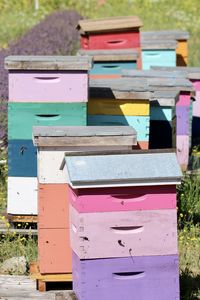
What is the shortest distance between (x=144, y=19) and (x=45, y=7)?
3.97m

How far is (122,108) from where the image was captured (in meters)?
8.20

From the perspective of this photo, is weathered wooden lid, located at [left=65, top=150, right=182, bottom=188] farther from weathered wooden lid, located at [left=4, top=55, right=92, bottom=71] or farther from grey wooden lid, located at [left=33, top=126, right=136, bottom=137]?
weathered wooden lid, located at [left=4, top=55, right=92, bottom=71]

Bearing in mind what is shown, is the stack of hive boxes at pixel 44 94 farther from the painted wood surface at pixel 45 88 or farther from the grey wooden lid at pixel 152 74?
the grey wooden lid at pixel 152 74

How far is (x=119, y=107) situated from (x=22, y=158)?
1.05 meters

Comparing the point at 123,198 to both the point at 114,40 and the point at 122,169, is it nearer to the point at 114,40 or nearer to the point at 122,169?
the point at 122,169

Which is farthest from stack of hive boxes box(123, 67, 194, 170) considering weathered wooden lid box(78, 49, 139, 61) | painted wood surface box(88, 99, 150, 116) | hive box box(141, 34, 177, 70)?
hive box box(141, 34, 177, 70)

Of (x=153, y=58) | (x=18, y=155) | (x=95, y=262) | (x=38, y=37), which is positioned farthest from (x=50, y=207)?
(x=38, y=37)

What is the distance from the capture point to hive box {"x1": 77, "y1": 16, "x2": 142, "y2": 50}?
14641 millimetres

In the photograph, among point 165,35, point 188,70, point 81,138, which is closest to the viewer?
point 81,138

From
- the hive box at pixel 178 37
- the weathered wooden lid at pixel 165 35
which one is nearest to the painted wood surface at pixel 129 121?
the weathered wooden lid at pixel 165 35

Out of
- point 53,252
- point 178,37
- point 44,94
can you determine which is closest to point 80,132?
point 53,252

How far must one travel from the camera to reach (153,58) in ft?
47.2

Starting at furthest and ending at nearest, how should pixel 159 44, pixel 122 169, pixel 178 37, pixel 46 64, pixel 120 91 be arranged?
pixel 178 37, pixel 159 44, pixel 120 91, pixel 46 64, pixel 122 169

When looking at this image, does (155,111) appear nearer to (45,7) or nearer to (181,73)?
(181,73)
